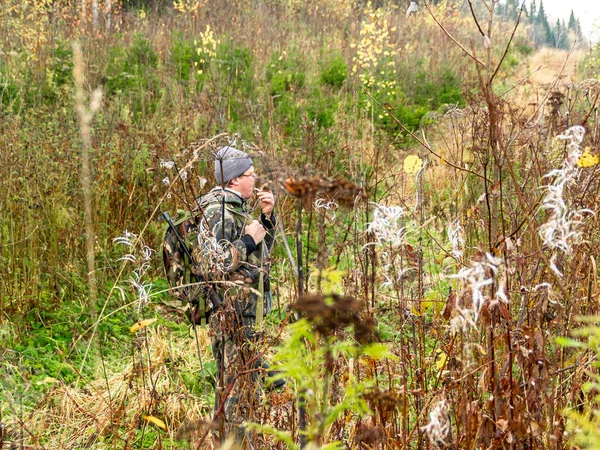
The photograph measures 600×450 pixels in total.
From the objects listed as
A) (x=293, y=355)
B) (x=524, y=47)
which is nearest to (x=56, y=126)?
(x=293, y=355)

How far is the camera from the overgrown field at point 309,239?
1748 mm

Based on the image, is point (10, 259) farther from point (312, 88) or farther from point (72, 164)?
point (312, 88)

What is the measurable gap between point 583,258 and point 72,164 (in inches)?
154

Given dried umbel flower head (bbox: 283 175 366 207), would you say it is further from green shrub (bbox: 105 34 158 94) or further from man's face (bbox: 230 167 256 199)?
green shrub (bbox: 105 34 158 94)

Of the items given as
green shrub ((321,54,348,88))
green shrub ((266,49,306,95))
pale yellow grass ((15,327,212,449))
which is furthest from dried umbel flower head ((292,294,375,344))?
green shrub ((321,54,348,88))

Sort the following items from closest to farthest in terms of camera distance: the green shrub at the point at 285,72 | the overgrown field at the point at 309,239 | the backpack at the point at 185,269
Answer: the overgrown field at the point at 309,239, the backpack at the point at 185,269, the green shrub at the point at 285,72

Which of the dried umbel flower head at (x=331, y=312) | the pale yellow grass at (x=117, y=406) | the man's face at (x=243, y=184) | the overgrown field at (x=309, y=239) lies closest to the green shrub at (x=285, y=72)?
the overgrown field at (x=309, y=239)

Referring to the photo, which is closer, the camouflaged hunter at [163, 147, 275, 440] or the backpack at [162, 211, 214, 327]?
the camouflaged hunter at [163, 147, 275, 440]

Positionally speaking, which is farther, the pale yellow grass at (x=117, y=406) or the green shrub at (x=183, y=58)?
the green shrub at (x=183, y=58)

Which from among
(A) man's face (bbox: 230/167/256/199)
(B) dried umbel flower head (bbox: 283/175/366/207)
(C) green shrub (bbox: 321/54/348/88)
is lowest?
(A) man's face (bbox: 230/167/256/199)

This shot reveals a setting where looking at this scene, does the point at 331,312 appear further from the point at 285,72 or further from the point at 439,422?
the point at 285,72

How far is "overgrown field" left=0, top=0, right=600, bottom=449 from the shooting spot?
68.8 inches

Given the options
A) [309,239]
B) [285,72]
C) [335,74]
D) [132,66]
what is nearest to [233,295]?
[309,239]

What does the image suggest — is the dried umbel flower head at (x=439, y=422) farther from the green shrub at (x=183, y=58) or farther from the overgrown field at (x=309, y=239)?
the green shrub at (x=183, y=58)
